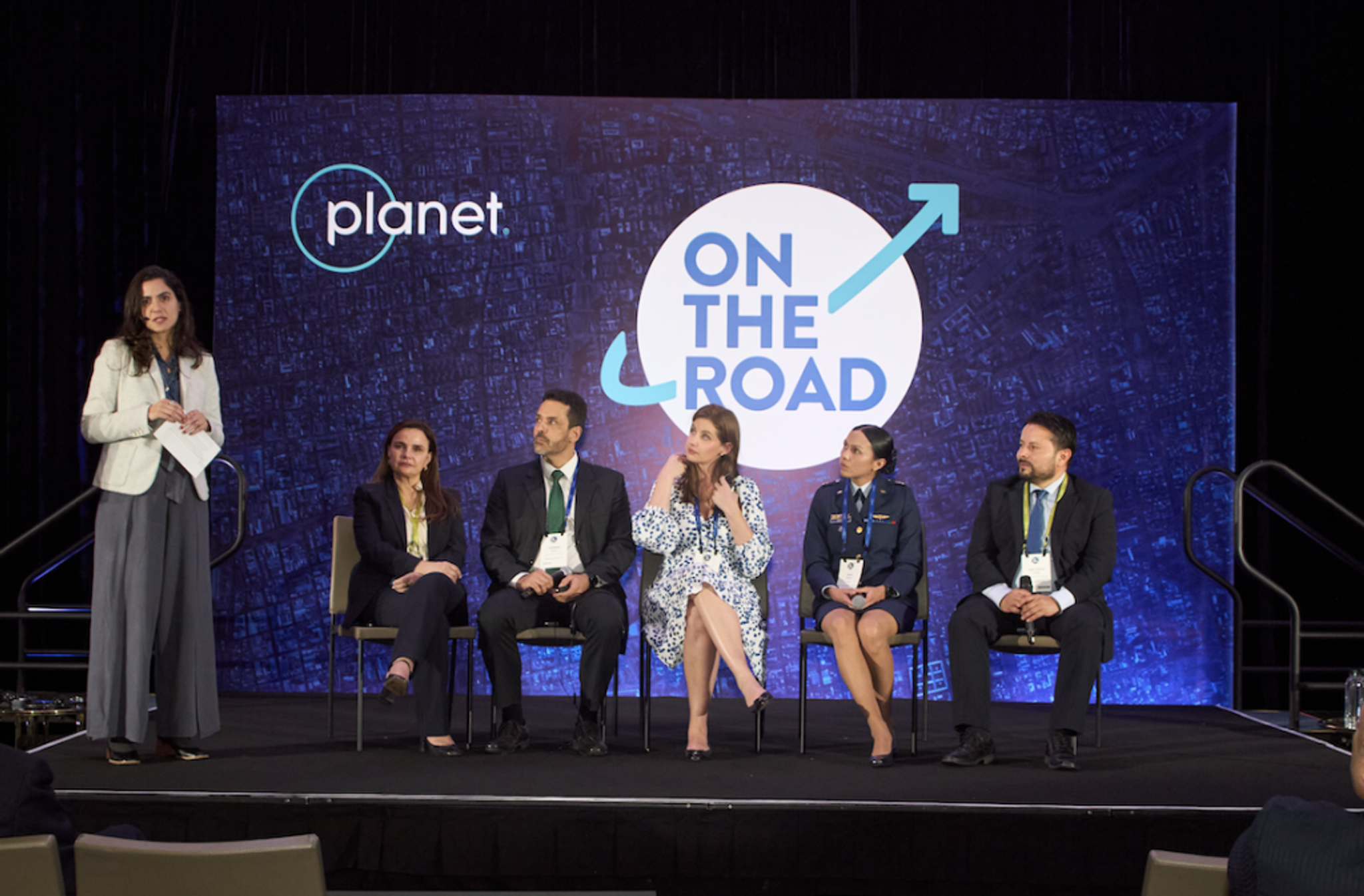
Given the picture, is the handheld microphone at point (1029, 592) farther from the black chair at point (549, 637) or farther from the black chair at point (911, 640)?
the black chair at point (549, 637)

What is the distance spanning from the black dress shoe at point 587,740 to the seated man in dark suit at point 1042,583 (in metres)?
1.08

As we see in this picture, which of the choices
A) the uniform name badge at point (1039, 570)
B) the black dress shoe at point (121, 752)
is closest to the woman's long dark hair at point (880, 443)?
the uniform name badge at point (1039, 570)

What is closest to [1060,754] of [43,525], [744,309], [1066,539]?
[1066,539]

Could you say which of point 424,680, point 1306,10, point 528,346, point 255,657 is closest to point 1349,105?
point 1306,10

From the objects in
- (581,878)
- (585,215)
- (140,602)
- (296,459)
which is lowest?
(581,878)

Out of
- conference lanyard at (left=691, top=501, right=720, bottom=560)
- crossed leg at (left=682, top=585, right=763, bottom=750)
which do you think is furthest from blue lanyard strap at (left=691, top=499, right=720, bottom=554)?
crossed leg at (left=682, top=585, right=763, bottom=750)

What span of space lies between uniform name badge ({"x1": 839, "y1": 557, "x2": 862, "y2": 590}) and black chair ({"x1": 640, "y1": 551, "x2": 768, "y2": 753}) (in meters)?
0.26

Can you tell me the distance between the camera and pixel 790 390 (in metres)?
5.39

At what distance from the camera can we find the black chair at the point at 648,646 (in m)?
3.86

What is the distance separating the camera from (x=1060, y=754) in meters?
3.61

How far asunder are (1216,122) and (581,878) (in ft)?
14.6

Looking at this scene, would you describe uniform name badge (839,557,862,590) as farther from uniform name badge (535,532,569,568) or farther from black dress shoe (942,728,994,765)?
uniform name badge (535,532,569,568)

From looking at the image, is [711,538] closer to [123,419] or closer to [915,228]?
[123,419]

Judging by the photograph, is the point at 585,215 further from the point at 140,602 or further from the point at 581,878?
the point at 581,878
